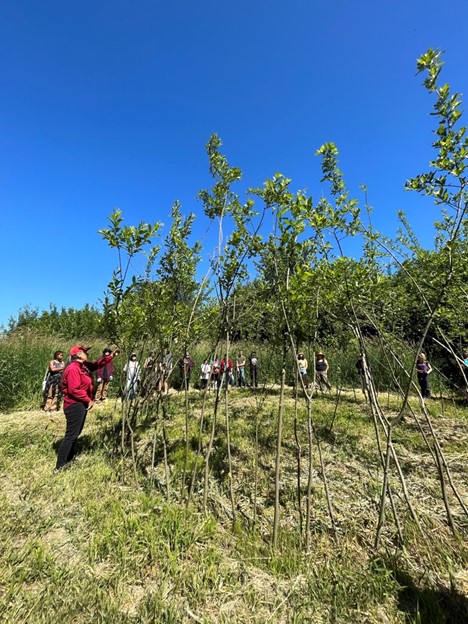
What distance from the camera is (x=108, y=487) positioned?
12.7 feet

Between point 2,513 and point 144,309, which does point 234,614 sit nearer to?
point 2,513

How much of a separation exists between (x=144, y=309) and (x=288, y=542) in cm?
340

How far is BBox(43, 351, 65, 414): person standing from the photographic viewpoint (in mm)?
7890

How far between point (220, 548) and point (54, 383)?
6845mm

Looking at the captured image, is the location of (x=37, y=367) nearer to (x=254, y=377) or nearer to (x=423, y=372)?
(x=254, y=377)

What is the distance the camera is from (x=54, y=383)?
8023 millimetres

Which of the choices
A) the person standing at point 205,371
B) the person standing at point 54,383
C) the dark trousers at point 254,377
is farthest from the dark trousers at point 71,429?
the person standing at point 54,383

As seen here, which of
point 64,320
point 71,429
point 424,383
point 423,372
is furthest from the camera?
point 64,320

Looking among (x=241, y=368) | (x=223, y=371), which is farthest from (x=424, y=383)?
(x=223, y=371)

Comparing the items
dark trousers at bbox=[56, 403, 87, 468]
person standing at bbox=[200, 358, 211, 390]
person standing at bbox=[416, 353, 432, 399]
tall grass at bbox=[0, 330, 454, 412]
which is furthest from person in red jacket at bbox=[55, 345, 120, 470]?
person standing at bbox=[416, 353, 432, 399]

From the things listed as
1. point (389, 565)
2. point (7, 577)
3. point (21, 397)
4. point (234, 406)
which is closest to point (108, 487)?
point (7, 577)

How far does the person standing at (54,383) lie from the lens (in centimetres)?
789

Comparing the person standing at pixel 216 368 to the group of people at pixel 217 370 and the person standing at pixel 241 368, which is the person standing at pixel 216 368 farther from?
the person standing at pixel 241 368

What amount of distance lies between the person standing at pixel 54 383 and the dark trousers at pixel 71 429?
398 cm
